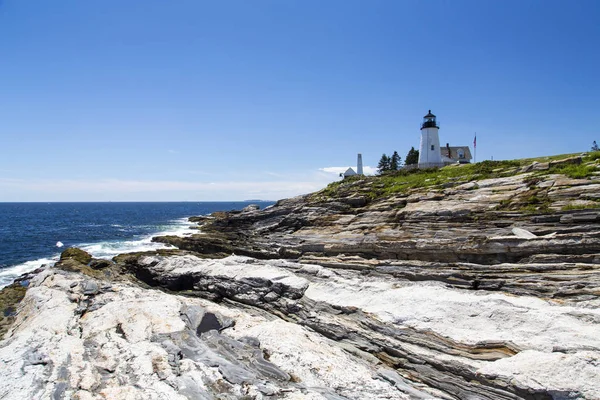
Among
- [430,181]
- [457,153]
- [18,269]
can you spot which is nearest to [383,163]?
[457,153]

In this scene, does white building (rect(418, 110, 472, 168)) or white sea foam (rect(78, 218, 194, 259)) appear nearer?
white sea foam (rect(78, 218, 194, 259))

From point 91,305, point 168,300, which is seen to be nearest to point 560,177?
point 168,300

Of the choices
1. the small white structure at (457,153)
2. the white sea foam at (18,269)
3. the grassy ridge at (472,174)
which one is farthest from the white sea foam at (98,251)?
the small white structure at (457,153)

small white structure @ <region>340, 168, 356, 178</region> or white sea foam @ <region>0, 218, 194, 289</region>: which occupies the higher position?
small white structure @ <region>340, 168, 356, 178</region>

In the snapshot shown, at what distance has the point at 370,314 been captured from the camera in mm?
15383

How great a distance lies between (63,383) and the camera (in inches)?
449

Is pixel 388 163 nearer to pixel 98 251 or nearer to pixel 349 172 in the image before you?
pixel 349 172

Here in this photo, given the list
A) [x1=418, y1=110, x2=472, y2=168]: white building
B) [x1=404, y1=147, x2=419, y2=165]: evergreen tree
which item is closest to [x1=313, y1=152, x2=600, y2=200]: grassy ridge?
[x1=418, y1=110, x2=472, y2=168]: white building

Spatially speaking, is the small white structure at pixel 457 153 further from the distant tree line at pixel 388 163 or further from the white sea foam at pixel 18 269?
the white sea foam at pixel 18 269

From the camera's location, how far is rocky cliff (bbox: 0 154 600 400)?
11.1 metres

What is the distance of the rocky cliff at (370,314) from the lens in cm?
1115

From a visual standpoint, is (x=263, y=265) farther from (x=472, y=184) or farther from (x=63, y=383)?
(x=472, y=184)

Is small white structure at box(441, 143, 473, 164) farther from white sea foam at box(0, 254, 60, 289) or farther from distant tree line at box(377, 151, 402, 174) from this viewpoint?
white sea foam at box(0, 254, 60, 289)

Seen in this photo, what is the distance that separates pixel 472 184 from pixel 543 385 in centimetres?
2074
